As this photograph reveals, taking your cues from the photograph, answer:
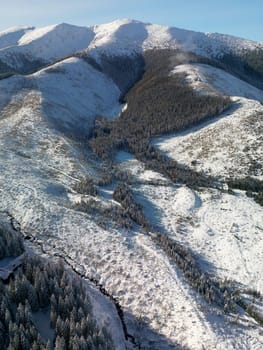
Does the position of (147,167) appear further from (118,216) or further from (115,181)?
(118,216)

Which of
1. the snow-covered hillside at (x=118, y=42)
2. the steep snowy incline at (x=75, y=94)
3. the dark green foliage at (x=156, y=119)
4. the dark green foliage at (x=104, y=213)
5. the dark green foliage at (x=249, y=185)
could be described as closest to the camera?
the dark green foliage at (x=104, y=213)

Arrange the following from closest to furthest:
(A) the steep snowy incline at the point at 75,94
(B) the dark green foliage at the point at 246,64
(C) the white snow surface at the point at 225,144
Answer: (C) the white snow surface at the point at 225,144, (A) the steep snowy incline at the point at 75,94, (B) the dark green foliage at the point at 246,64

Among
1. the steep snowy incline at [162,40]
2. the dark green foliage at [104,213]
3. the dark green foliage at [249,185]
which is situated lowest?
the dark green foliage at [249,185]

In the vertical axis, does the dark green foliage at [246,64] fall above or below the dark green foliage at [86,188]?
above

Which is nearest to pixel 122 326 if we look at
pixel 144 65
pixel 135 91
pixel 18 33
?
pixel 135 91

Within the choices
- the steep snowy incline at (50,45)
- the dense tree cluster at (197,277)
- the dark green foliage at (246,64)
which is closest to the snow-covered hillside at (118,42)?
the steep snowy incline at (50,45)

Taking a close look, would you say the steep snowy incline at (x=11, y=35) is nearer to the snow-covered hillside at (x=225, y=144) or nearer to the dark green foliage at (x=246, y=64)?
the dark green foliage at (x=246, y=64)

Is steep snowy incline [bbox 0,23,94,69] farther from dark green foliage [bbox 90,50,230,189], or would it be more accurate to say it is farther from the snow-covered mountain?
dark green foliage [bbox 90,50,230,189]

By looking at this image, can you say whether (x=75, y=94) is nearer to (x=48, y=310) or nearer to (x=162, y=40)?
(x=48, y=310)
